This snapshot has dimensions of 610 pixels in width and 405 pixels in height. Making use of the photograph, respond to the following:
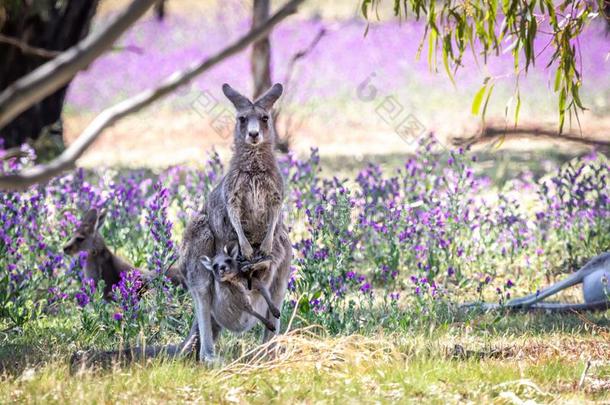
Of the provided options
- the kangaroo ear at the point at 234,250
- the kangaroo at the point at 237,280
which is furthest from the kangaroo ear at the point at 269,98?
the kangaroo at the point at 237,280

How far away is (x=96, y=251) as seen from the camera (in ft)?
28.0

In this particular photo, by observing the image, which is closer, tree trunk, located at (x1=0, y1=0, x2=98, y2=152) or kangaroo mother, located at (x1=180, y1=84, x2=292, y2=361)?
kangaroo mother, located at (x1=180, y1=84, x2=292, y2=361)

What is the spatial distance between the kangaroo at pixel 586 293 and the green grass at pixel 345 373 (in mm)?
1005

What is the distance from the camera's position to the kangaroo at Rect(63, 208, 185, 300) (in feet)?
27.4

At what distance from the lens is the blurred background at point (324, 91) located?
19516mm

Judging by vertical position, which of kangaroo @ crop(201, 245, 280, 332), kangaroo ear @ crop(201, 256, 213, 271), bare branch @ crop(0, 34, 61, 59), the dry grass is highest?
bare branch @ crop(0, 34, 61, 59)

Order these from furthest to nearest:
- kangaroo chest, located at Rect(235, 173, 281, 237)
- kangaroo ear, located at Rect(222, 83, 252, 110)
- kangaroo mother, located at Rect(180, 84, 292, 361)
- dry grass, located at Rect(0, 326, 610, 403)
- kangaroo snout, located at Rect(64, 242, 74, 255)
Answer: kangaroo snout, located at Rect(64, 242, 74, 255) → kangaroo ear, located at Rect(222, 83, 252, 110) → kangaroo chest, located at Rect(235, 173, 281, 237) → kangaroo mother, located at Rect(180, 84, 292, 361) → dry grass, located at Rect(0, 326, 610, 403)

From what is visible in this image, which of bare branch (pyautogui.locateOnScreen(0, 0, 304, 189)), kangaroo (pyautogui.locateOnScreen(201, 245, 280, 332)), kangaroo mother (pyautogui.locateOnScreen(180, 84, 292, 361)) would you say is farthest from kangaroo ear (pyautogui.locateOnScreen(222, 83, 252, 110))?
bare branch (pyautogui.locateOnScreen(0, 0, 304, 189))

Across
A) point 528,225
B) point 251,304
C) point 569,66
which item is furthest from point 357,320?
point 528,225

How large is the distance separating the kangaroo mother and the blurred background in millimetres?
9443

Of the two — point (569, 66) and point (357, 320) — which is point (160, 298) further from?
point (569, 66)

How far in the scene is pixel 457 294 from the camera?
8430mm

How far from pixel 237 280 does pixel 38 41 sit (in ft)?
30.4

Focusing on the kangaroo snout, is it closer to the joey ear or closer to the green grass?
the green grass
